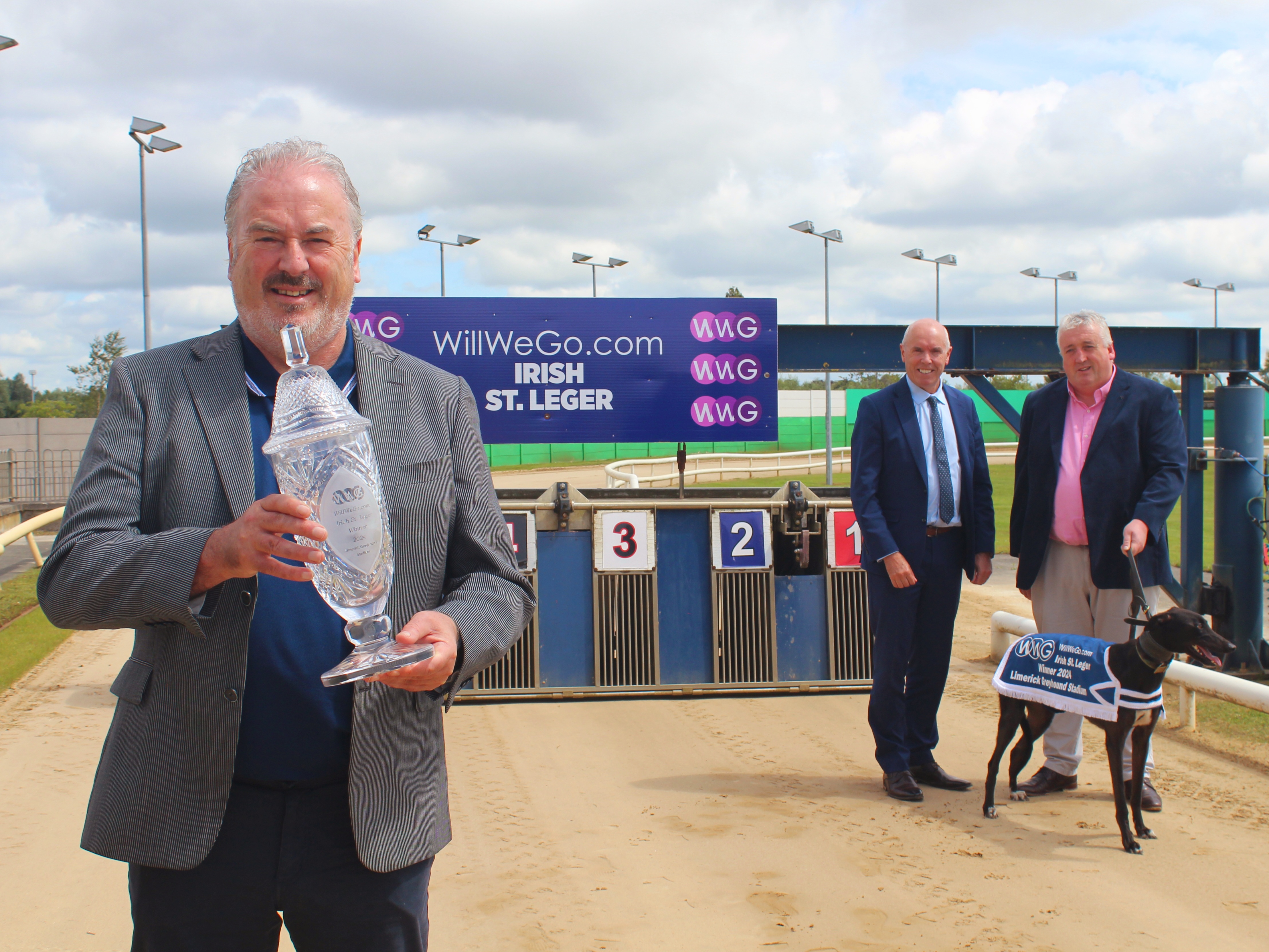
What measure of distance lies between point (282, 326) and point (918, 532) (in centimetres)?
377

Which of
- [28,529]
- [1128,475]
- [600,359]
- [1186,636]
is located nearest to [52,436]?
[28,529]

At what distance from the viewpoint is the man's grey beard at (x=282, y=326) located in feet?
5.63

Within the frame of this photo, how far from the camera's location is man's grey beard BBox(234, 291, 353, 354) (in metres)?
1.72

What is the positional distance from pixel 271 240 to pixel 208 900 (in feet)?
3.54

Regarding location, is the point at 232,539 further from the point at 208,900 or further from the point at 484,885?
the point at 484,885

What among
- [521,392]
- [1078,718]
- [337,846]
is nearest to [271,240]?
[337,846]

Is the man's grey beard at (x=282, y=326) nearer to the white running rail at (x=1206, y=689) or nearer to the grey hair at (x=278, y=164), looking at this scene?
the grey hair at (x=278, y=164)

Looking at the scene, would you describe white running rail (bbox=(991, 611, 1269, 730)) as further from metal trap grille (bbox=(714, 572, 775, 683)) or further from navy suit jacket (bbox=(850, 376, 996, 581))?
metal trap grille (bbox=(714, 572, 775, 683))

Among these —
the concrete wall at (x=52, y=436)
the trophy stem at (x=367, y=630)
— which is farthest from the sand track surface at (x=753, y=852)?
the concrete wall at (x=52, y=436)

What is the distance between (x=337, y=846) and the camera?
168 cm

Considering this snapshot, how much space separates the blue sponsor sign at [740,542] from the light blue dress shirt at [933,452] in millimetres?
2105

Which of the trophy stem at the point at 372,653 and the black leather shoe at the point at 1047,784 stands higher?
the trophy stem at the point at 372,653

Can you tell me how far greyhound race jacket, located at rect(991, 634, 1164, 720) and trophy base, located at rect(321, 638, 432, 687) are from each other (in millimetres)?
3515

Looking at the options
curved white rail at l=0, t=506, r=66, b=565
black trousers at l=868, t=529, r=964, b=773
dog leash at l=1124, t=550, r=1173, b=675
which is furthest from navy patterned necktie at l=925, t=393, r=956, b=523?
curved white rail at l=0, t=506, r=66, b=565
